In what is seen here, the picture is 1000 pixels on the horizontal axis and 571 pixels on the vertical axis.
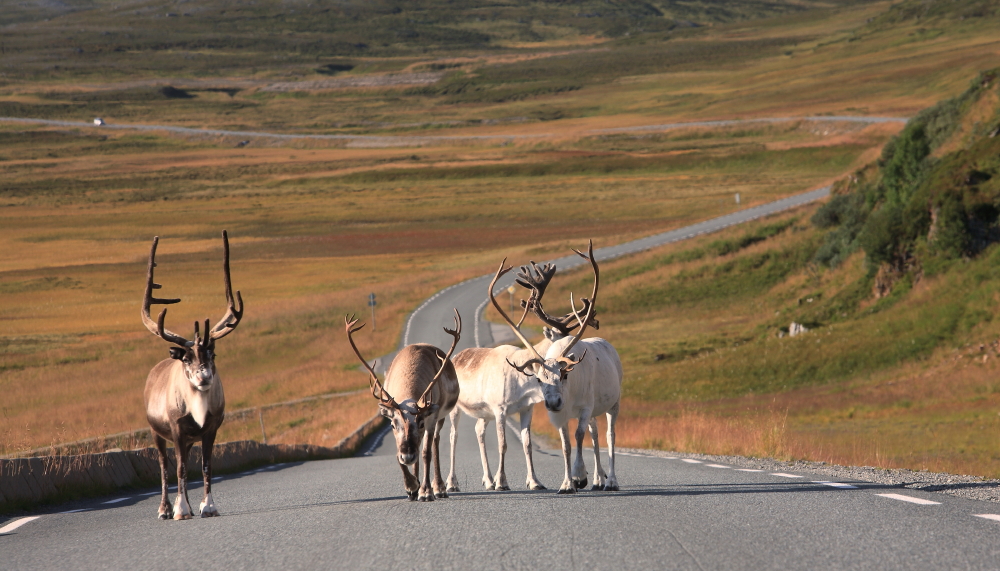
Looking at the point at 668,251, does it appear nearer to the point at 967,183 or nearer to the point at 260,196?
the point at 967,183

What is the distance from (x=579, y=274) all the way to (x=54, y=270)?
165ft

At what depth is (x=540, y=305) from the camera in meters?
15.6

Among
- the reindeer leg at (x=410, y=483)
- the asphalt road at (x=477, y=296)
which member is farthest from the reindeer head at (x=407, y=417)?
the asphalt road at (x=477, y=296)

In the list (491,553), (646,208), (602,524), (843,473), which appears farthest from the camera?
(646,208)

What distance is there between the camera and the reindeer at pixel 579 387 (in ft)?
42.8

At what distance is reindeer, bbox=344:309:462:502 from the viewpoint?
38.9 ft

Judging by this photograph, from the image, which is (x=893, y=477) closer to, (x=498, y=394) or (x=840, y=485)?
(x=840, y=485)

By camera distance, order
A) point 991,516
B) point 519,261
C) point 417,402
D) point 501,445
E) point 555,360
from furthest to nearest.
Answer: point 519,261
point 501,445
point 555,360
point 417,402
point 991,516

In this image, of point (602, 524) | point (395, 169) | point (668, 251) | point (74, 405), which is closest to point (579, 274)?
point (668, 251)

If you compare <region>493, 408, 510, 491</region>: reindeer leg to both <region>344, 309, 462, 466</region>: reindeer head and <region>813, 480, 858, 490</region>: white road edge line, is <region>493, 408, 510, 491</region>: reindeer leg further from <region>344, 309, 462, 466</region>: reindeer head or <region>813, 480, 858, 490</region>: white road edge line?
<region>813, 480, 858, 490</region>: white road edge line

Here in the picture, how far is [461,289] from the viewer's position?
248 ft

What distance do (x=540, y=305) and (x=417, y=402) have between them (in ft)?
12.5

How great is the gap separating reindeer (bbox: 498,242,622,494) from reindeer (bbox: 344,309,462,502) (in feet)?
3.23

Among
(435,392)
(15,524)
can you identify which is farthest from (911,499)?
(15,524)
